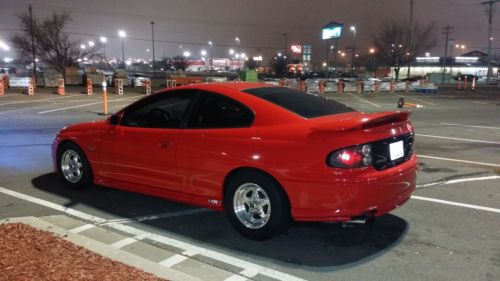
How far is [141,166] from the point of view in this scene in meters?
5.48

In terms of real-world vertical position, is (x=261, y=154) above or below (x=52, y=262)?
above

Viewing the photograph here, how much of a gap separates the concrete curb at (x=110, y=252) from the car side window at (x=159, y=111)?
4.93 feet

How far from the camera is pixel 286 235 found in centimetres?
490

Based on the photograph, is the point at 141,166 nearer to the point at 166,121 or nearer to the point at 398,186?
the point at 166,121

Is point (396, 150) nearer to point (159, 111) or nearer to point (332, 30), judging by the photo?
point (159, 111)

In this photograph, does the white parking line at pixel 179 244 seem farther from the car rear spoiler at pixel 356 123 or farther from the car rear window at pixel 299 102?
the car rear window at pixel 299 102

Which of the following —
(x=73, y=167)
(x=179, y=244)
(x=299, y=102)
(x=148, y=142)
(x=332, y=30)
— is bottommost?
(x=179, y=244)

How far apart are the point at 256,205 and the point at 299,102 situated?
1.20m

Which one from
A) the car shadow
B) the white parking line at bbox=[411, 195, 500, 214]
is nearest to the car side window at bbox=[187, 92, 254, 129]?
the car shadow

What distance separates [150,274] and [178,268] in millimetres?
477

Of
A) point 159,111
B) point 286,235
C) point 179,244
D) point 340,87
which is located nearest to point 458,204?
point 286,235

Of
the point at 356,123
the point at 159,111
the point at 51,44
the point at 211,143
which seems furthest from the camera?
the point at 51,44

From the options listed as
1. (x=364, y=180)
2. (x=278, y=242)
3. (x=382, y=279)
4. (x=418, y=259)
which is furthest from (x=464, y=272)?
(x=278, y=242)

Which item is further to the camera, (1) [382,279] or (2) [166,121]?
(2) [166,121]
